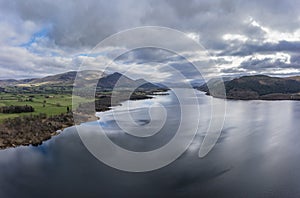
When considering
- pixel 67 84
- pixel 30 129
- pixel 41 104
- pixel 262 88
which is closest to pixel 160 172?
pixel 30 129

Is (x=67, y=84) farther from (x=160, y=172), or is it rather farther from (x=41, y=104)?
(x=160, y=172)

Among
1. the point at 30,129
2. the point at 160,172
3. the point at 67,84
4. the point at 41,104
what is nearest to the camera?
the point at 160,172

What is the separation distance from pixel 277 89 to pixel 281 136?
70323 millimetres

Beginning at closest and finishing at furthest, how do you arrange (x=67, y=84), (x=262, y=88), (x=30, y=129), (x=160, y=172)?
(x=160, y=172) → (x=30, y=129) → (x=262, y=88) → (x=67, y=84)

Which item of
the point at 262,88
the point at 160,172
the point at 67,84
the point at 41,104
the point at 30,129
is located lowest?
the point at 160,172

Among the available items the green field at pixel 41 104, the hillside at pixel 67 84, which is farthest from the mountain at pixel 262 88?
the green field at pixel 41 104

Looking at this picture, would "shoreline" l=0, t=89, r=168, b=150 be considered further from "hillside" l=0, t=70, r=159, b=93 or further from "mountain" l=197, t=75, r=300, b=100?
"mountain" l=197, t=75, r=300, b=100

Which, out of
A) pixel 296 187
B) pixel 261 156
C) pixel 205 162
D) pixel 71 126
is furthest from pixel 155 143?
pixel 71 126

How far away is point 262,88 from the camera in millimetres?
89188

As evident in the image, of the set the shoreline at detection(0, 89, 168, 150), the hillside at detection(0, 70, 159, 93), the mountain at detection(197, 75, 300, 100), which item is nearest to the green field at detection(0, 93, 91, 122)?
the shoreline at detection(0, 89, 168, 150)

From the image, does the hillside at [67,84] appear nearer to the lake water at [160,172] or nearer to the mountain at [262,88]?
the mountain at [262,88]

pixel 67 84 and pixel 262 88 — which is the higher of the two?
pixel 67 84

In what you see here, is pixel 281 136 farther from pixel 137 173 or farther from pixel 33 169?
pixel 33 169

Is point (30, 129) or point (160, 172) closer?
point (160, 172)
